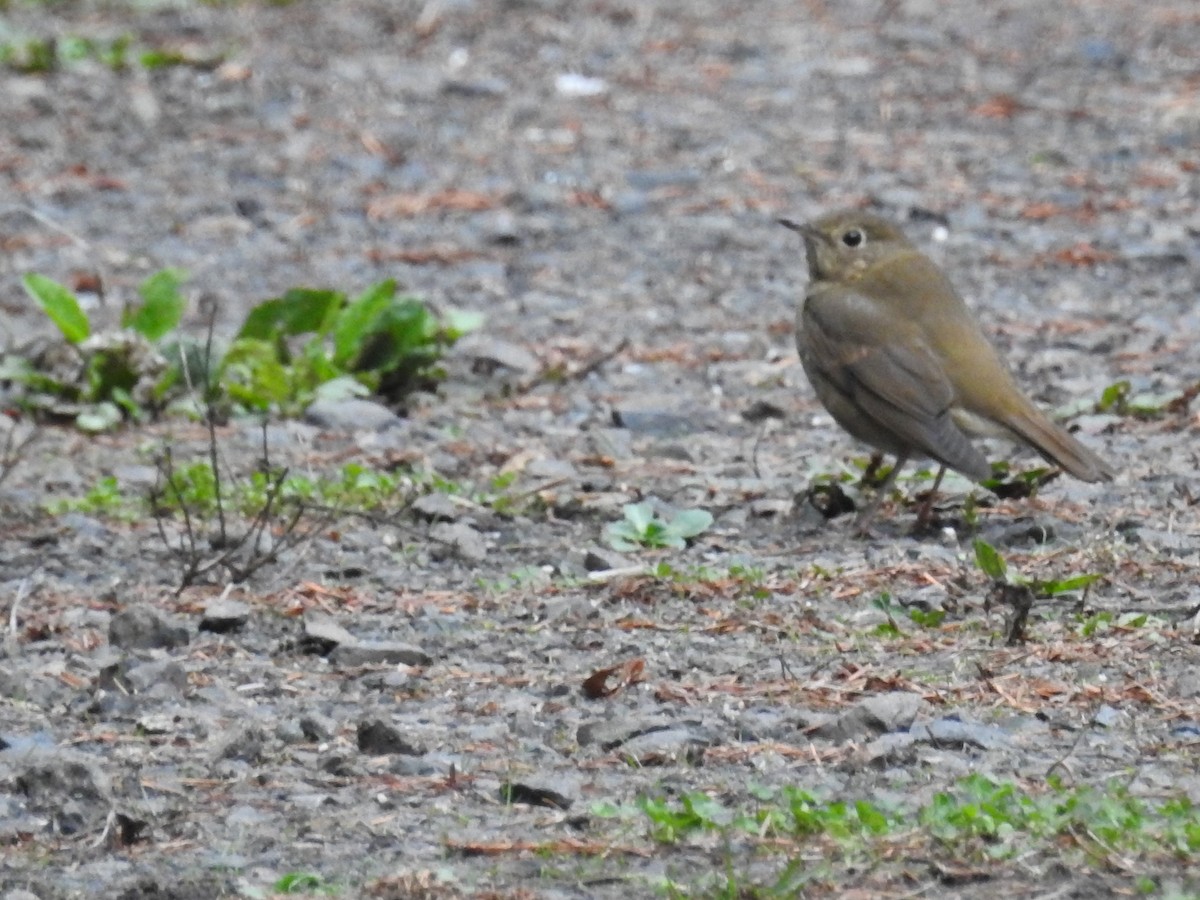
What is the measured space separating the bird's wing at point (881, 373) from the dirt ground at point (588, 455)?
9.9 inches

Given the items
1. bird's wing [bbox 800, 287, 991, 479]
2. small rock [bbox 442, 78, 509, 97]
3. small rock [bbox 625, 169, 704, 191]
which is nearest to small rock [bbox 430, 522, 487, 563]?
bird's wing [bbox 800, 287, 991, 479]

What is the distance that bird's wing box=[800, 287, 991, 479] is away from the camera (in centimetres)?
653

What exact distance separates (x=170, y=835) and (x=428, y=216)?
6.69m

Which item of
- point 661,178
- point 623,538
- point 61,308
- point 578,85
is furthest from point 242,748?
point 578,85

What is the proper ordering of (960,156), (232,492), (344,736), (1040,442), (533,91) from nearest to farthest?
(344,736)
(1040,442)
(232,492)
(960,156)
(533,91)

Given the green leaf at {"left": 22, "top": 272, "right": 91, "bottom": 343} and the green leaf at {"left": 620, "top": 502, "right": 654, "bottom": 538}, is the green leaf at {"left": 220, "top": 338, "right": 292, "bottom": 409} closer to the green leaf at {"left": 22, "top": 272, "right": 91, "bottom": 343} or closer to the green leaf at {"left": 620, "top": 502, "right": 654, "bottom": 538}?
the green leaf at {"left": 22, "top": 272, "right": 91, "bottom": 343}

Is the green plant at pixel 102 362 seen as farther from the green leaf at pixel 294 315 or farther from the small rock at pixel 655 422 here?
the small rock at pixel 655 422

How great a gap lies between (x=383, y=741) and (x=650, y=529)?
1.92 meters

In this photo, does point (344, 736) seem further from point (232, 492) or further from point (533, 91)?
point (533, 91)

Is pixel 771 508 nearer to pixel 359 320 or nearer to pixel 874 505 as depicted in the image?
pixel 874 505

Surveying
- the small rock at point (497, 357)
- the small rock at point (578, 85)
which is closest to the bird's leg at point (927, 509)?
the small rock at point (497, 357)

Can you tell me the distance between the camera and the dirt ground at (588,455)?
4.26 m

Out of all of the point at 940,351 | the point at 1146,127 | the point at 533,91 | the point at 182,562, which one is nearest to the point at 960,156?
the point at 1146,127

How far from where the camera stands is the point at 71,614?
5742 millimetres
